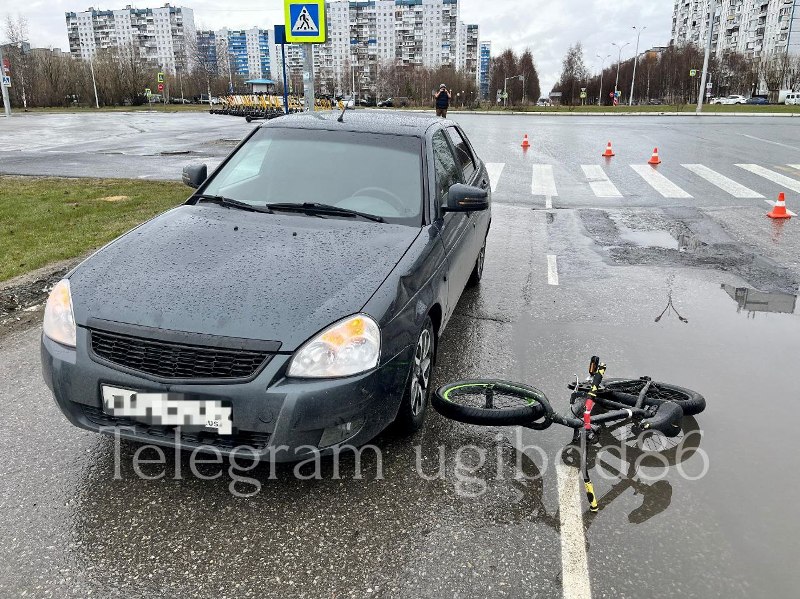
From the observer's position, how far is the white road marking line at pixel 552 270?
6936 millimetres

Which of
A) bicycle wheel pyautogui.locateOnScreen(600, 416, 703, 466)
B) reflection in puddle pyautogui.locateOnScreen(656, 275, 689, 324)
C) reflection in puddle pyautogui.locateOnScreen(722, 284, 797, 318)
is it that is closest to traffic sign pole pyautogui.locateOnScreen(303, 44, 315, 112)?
reflection in puddle pyautogui.locateOnScreen(656, 275, 689, 324)

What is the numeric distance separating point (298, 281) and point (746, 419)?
2.82 meters

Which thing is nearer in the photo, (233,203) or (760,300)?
(233,203)

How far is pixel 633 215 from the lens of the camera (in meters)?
10.6

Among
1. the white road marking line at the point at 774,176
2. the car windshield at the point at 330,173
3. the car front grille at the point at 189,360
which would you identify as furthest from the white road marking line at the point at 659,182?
the car front grille at the point at 189,360

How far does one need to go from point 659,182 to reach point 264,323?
1294cm

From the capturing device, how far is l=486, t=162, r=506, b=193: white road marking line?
13875 mm

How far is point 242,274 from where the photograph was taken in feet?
10.5

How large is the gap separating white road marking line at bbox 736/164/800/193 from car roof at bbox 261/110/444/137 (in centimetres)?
1097

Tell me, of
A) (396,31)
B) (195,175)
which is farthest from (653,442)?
(396,31)

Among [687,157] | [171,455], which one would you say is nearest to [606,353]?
[171,455]

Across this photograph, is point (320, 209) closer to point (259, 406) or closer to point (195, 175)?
point (195, 175)

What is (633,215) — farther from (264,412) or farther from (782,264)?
(264,412)

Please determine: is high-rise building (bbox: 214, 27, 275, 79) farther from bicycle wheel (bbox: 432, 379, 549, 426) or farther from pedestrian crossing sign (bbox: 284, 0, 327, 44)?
bicycle wheel (bbox: 432, 379, 549, 426)
